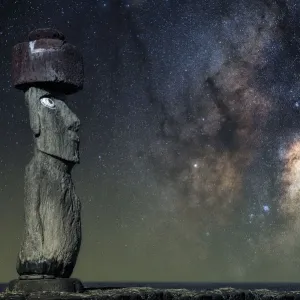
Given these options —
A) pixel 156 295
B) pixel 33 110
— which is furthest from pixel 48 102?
pixel 156 295

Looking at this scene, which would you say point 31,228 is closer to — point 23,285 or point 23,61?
point 23,285

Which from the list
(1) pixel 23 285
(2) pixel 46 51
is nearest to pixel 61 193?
(1) pixel 23 285

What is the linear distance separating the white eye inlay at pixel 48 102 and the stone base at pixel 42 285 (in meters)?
2.34

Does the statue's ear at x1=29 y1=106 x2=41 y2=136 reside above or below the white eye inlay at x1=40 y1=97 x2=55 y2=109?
below

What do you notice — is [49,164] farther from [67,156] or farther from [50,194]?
[50,194]

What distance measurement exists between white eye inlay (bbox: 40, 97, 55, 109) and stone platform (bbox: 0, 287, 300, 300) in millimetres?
2601

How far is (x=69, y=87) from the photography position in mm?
9898

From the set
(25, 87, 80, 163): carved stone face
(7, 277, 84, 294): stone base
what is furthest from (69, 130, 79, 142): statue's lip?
(7, 277, 84, 294): stone base

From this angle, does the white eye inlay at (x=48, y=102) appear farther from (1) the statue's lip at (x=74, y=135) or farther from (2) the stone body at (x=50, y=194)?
(1) the statue's lip at (x=74, y=135)

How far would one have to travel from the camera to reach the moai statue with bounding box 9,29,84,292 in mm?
9156

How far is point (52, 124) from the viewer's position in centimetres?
968

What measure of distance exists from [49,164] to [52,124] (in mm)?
558

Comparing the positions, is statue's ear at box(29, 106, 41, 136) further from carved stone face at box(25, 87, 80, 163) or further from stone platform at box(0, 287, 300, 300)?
stone platform at box(0, 287, 300, 300)

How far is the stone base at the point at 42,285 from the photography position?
8.92m
